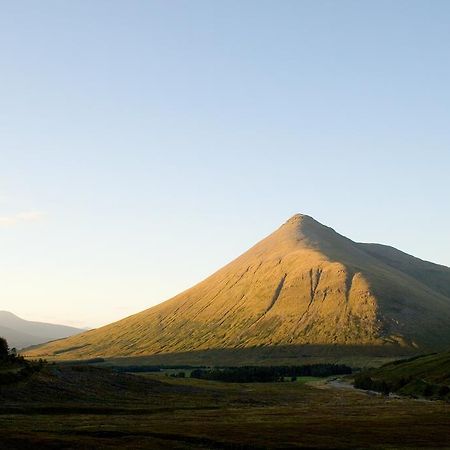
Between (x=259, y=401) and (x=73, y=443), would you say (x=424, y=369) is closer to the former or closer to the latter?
(x=259, y=401)

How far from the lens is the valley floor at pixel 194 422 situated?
69562 mm

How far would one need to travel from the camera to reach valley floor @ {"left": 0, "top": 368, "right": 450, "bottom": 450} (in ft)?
228

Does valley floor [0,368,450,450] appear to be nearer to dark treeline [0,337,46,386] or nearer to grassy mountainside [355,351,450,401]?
dark treeline [0,337,46,386]

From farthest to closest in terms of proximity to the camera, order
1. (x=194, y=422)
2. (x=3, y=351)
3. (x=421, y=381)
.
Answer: (x=421, y=381), (x=3, y=351), (x=194, y=422)

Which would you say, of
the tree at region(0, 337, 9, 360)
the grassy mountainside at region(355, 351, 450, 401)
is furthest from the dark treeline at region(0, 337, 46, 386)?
the grassy mountainside at region(355, 351, 450, 401)

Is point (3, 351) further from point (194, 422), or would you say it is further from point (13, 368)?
point (194, 422)

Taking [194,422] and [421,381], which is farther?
[421,381]

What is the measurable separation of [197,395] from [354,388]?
67321 mm

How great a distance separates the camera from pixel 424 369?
19062 cm

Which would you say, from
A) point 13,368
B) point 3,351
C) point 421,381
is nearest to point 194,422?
point 13,368

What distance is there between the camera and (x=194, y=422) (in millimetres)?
89000

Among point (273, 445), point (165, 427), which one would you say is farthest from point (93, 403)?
point (273, 445)

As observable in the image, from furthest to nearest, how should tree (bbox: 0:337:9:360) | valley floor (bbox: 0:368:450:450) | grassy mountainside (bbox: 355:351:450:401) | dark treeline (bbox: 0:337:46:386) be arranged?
grassy mountainside (bbox: 355:351:450:401) < tree (bbox: 0:337:9:360) < dark treeline (bbox: 0:337:46:386) < valley floor (bbox: 0:368:450:450)

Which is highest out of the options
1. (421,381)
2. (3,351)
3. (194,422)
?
(3,351)
